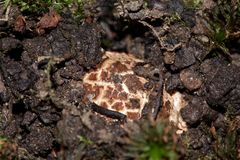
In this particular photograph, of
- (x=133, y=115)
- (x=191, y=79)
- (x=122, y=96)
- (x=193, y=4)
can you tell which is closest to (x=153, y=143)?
(x=133, y=115)

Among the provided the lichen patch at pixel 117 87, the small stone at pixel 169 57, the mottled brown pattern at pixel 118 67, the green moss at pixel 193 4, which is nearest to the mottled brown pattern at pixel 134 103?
the lichen patch at pixel 117 87

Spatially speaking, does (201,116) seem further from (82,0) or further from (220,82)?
(82,0)

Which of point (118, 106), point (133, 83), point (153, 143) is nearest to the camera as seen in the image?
point (153, 143)

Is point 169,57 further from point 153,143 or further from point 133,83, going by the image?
point 153,143

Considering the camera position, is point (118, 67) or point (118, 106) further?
point (118, 67)

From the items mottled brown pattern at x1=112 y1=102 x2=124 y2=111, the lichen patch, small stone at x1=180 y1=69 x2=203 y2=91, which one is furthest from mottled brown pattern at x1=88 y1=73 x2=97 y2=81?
small stone at x1=180 y1=69 x2=203 y2=91

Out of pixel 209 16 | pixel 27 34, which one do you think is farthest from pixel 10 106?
pixel 209 16
